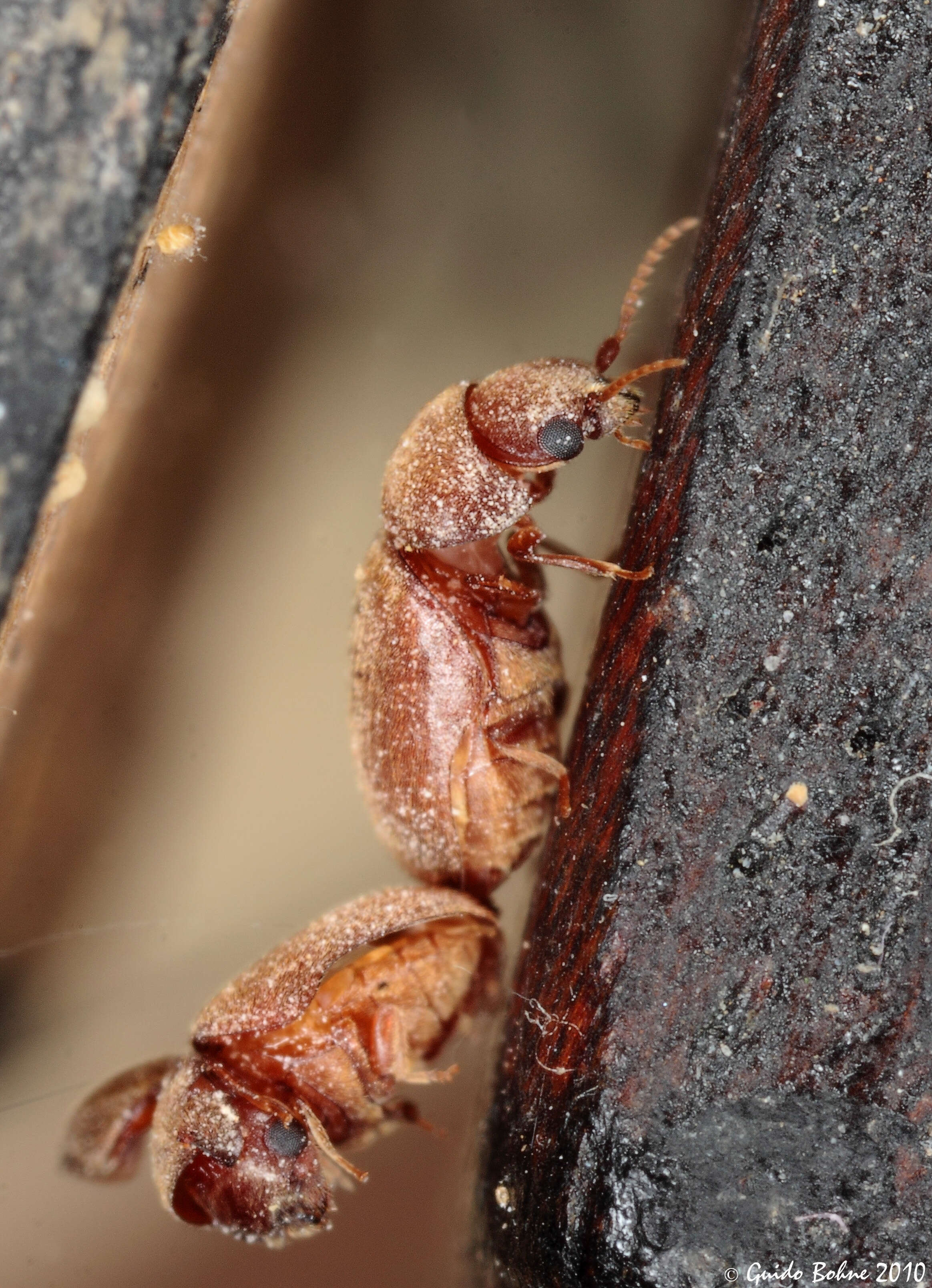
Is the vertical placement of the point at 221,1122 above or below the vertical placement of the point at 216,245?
below

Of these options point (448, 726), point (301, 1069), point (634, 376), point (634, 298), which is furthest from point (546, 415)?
point (301, 1069)

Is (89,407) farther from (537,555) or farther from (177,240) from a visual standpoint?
(537,555)

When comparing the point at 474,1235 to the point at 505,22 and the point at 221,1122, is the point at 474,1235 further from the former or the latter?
the point at 505,22

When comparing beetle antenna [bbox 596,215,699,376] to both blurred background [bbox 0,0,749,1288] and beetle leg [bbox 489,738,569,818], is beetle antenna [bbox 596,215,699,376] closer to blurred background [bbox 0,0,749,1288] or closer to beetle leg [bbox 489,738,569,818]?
blurred background [bbox 0,0,749,1288]

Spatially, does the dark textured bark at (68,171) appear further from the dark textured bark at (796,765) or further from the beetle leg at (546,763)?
the beetle leg at (546,763)

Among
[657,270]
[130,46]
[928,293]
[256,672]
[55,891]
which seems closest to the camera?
[130,46]

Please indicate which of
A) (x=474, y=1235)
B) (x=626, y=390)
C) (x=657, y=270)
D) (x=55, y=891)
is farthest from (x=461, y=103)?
(x=474, y=1235)

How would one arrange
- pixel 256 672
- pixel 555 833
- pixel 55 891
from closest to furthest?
pixel 555 833 → pixel 55 891 → pixel 256 672

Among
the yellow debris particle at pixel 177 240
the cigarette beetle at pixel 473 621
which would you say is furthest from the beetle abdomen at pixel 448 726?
the yellow debris particle at pixel 177 240
